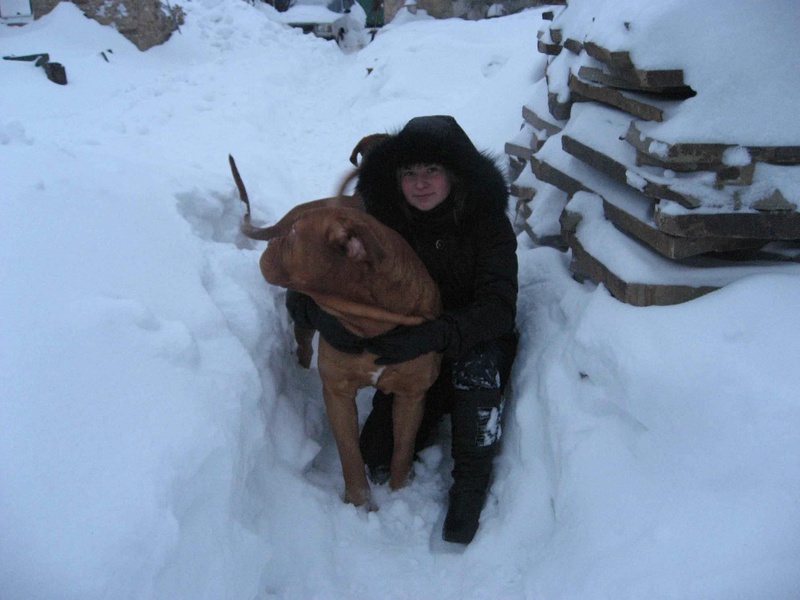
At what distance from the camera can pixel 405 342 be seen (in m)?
2.25

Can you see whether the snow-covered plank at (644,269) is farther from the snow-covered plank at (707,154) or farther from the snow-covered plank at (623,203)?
the snow-covered plank at (707,154)

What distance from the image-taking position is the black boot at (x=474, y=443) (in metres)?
2.46

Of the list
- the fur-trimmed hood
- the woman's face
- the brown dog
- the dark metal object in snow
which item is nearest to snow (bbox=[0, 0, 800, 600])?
the brown dog

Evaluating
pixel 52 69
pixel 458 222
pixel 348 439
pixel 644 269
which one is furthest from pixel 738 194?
pixel 52 69

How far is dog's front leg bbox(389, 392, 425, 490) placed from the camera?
249 cm

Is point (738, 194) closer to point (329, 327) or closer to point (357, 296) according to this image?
point (357, 296)

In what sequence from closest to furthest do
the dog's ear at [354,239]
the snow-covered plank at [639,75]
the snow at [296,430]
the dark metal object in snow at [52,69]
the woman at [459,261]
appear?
the snow at [296,430] → the dog's ear at [354,239] → the snow-covered plank at [639,75] → the woman at [459,261] → the dark metal object in snow at [52,69]

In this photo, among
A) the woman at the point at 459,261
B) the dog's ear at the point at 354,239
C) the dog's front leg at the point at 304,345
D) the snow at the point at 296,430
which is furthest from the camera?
the dog's front leg at the point at 304,345

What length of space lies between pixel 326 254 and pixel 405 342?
19.0 inches

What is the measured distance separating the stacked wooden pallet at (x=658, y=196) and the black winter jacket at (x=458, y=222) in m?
0.43

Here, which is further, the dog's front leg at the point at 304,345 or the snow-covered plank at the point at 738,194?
the dog's front leg at the point at 304,345

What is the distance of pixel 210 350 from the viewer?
88.4 inches

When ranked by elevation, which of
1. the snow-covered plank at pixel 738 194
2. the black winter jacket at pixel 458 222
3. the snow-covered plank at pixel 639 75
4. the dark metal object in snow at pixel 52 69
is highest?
the snow-covered plank at pixel 639 75

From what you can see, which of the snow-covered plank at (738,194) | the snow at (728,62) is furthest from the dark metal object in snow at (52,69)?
the snow-covered plank at (738,194)
